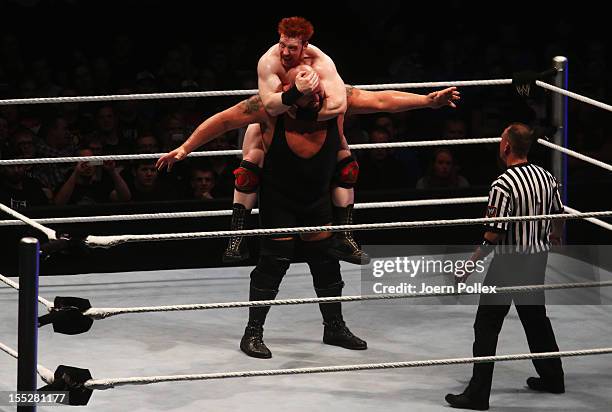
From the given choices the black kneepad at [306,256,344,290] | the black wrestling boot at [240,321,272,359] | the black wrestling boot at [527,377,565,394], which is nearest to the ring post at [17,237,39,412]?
the black wrestling boot at [240,321,272,359]

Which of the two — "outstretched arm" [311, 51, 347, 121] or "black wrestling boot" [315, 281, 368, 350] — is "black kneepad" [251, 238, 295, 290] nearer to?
"black wrestling boot" [315, 281, 368, 350]

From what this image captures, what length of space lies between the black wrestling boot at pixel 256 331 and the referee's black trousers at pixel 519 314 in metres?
0.80

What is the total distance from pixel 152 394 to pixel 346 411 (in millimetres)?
639

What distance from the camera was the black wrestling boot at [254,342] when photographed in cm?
488

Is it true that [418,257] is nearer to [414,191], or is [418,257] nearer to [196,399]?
[414,191]

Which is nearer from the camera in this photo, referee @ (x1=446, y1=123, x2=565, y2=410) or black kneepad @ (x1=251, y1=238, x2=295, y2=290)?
referee @ (x1=446, y1=123, x2=565, y2=410)

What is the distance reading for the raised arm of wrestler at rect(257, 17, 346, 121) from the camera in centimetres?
464

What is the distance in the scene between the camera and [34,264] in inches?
138

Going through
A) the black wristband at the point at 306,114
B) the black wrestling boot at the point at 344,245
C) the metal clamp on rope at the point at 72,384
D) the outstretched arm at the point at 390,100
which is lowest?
the metal clamp on rope at the point at 72,384

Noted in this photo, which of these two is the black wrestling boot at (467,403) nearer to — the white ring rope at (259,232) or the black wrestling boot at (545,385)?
Answer: the black wrestling boot at (545,385)

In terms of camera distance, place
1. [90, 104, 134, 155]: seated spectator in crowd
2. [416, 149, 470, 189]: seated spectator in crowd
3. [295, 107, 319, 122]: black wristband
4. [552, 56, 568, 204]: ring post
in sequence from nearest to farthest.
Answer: [295, 107, 319, 122]: black wristband < [552, 56, 568, 204]: ring post < [416, 149, 470, 189]: seated spectator in crowd < [90, 104, 134, 155]: seated spectator in crowd

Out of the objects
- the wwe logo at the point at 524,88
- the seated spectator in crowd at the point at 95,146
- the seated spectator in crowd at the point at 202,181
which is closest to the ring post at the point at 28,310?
the wwe logo at the point at 524,88

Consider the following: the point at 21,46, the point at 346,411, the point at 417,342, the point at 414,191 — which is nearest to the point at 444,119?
the point at 414,191

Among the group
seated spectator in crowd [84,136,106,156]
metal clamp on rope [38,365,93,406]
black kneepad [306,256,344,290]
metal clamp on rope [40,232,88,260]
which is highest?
seated spectator in crowd [84,136,106,156]
